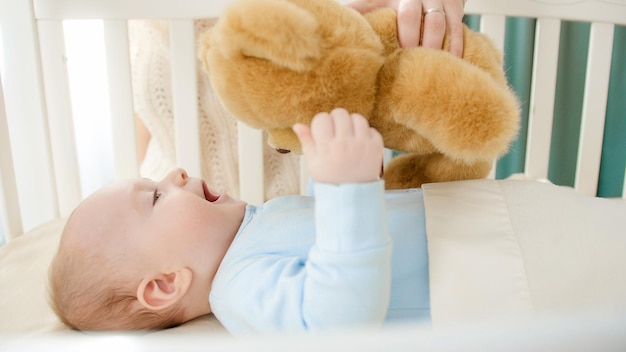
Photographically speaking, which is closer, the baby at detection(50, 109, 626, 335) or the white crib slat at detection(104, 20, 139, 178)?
the baby at detection(50, 109, 626, 335)

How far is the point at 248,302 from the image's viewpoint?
0.64 metres

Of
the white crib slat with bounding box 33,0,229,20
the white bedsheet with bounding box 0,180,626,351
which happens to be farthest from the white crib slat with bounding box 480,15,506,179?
the white crib slat with bounding box 33,0,229,20

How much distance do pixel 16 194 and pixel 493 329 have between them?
0.98m

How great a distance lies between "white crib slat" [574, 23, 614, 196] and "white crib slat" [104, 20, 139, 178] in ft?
2.87

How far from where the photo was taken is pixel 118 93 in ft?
3.42

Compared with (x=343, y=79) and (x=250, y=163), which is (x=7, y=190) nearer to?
(x=250, y=163)

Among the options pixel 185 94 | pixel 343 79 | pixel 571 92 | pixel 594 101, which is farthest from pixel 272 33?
pixel 571 92

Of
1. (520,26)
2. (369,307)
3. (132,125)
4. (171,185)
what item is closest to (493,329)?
(369,307)

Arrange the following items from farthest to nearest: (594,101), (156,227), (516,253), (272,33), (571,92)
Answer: (571,92) < (594,101) < (156,227) < (516,253) < (272,33)

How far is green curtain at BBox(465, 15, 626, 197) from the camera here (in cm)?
134

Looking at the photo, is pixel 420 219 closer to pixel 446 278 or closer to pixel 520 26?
pixel 446 278

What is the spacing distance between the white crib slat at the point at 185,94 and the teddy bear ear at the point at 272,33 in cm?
51

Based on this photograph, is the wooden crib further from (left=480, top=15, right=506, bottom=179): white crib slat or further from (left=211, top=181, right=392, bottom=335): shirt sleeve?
(left=211, top=181, right=392, bottom=335): shirt sleeve

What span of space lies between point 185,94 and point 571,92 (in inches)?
36.8
